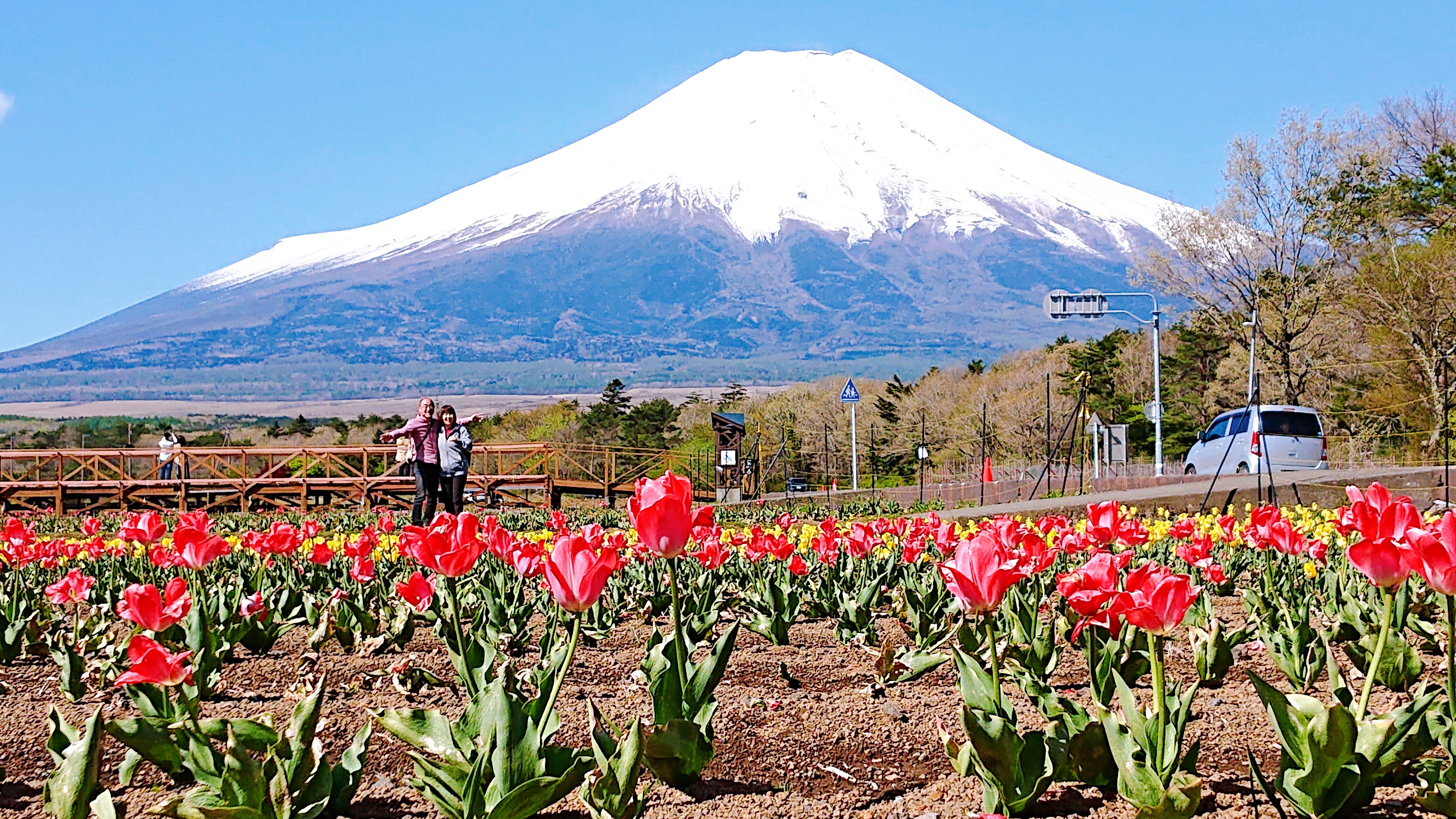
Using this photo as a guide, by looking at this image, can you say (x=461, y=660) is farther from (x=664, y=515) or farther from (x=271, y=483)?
(x=271, y=483)

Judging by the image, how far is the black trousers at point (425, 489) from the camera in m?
11.5

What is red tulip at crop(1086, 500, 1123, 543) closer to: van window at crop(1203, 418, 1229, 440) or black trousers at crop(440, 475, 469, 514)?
black trousers at crop(440, 475, 469, 514)

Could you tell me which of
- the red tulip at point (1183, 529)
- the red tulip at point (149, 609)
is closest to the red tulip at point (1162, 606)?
the red tulip at point (149, 609)

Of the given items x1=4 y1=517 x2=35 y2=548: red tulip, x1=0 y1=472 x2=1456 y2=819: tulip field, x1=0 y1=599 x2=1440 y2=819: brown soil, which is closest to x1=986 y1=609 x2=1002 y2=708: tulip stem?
x1=0 y1=472 x2=1456 y2=819: tulip field

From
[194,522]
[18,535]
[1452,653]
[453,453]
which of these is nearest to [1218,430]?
[453,453]

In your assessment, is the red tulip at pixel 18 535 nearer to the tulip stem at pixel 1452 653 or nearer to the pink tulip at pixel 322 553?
A: the pink tulip at pixel 322 553

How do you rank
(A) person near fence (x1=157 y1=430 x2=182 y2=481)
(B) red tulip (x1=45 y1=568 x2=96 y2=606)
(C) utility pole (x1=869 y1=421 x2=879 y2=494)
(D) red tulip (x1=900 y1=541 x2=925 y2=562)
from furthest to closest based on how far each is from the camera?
(C) utility pole (x1=869 y1=421 x2=879 y2=494)
(A) person near fence (x1=157 y1=430 x2=182 y2=481)
(D) red tulip (x1=900 y1=541 x2=925 y2=562)
(B) red tulip (x1=45 y1=568 x2=96 y2=606)

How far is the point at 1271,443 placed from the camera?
18469 millimetres

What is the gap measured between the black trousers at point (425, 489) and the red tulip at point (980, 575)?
367 inches

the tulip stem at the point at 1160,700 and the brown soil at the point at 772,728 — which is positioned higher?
the tulip stem at the point at 1160,700

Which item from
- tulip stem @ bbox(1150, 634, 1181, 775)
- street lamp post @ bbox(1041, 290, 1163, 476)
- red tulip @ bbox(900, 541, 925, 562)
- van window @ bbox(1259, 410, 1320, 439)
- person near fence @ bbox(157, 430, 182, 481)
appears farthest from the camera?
street lamp post @ bbox(1041, 290, 1163, 476)

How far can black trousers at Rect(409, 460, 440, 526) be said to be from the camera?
452 inches

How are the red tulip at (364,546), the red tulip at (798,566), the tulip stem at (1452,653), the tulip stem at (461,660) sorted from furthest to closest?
1. the red tulip at (798,566)
2. the red tulip at (364,546)
3. the tulip stem at (461,660)
4. the tulip stem at (1452,653)

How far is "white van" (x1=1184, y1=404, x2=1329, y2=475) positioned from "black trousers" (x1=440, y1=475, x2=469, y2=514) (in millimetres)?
10640
